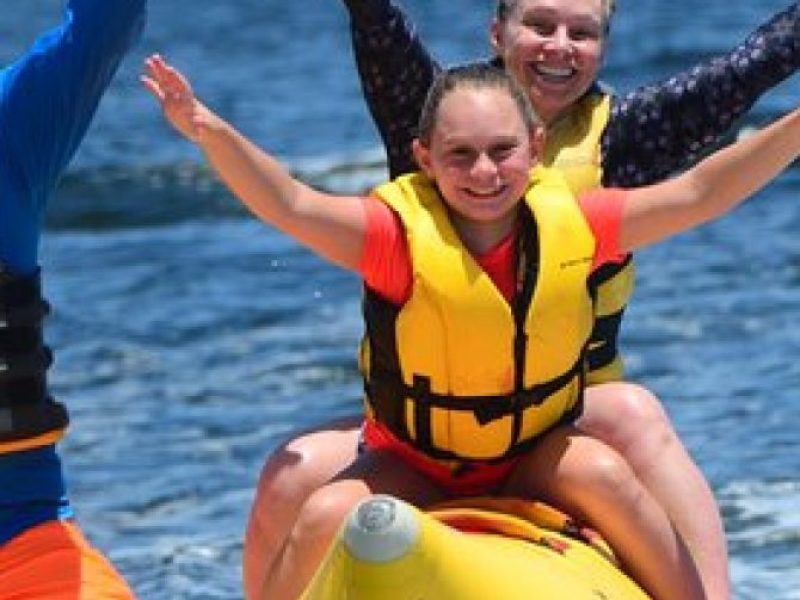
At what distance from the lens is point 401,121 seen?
5.19 m

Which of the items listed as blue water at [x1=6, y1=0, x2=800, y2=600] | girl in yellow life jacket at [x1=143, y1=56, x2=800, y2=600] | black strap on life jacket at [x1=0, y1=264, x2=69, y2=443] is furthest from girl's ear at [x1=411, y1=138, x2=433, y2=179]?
blue water at [x1=6, y1=0, x2=800, y2=600]

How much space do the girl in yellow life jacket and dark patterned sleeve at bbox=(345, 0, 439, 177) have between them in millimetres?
392

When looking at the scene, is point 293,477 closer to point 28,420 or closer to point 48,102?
point 28,420

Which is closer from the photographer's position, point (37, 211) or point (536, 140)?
point (37, 211)

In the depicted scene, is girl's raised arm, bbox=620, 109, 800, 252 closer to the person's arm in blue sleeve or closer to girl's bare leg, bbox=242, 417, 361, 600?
girl's bare leg, bbox=242, 417, 361, 600

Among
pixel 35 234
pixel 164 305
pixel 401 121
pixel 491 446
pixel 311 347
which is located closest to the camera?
pixel 35 234

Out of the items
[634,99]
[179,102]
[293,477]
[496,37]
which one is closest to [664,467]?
[293,477]

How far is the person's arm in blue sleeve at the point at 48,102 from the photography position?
4371mm

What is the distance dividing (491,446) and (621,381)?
519 mm

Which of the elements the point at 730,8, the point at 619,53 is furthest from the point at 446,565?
the point at 730,8

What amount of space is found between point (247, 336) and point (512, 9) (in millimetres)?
7355

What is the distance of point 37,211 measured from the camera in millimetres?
4422

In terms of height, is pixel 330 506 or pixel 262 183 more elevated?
pixel 262 183

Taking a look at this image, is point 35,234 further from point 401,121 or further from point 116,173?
point 116,173
